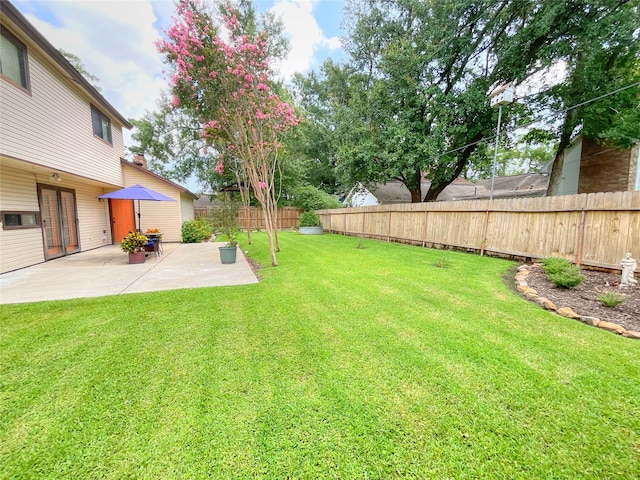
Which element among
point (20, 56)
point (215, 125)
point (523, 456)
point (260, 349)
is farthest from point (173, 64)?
point (523, 456)

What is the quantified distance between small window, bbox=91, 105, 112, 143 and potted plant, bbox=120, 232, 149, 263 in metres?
4.53

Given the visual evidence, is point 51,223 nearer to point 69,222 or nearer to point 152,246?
point 69,222

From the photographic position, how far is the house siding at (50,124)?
514 cm

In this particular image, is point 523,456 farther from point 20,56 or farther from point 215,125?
point 20,56

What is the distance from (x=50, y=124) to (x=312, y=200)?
47.0 ft

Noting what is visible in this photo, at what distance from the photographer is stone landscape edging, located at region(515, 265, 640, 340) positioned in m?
2.93

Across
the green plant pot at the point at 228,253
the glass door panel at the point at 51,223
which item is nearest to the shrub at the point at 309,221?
the green plant pot at the point at 228,253

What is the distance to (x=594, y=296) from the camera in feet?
12.8

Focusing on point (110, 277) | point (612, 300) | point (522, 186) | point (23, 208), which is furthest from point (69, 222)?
point (522, 186)

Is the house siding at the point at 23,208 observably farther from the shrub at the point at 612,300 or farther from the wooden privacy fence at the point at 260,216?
the shrub at the point at 612,300

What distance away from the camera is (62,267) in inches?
247

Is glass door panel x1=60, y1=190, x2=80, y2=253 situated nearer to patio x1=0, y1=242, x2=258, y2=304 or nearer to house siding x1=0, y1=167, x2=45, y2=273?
patio x1=0, y1=242, x2=258, y2=304

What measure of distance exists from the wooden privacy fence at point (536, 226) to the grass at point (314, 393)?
118 inches

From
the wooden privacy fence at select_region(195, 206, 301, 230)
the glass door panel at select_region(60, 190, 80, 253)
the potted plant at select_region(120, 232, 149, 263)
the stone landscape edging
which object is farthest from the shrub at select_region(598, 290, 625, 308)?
the wooden privacy fence at select_region(195, 206, 301, 230)
